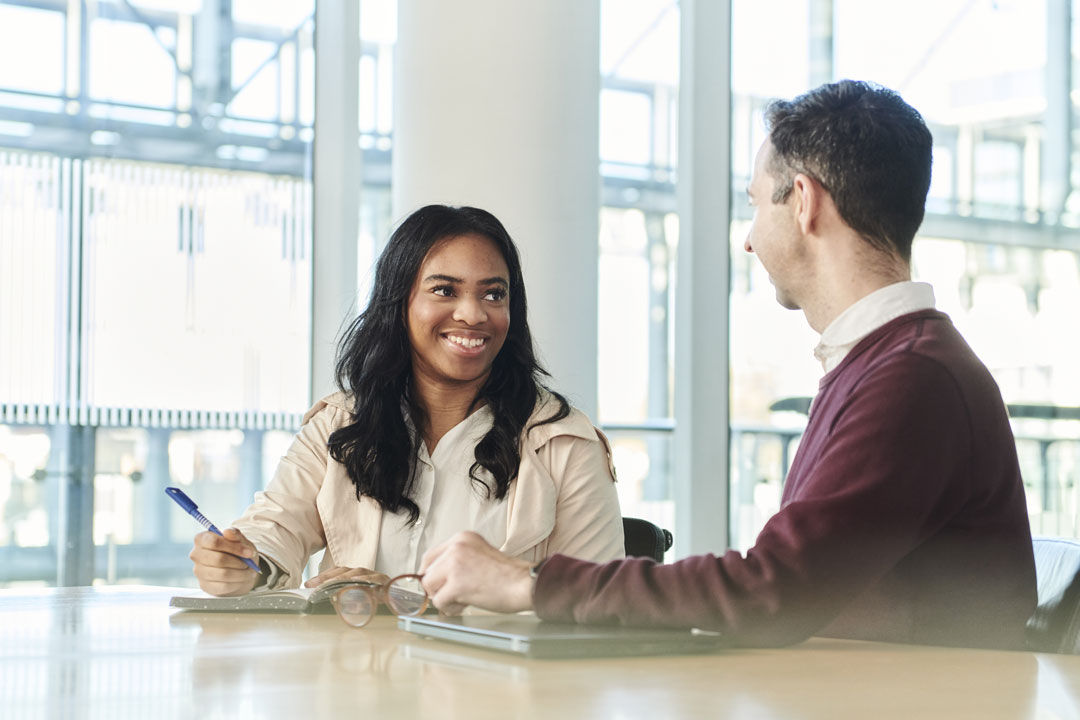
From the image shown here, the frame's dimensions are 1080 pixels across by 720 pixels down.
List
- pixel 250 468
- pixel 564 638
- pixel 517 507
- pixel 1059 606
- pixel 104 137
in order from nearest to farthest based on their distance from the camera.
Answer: pixel 564 638
pixel 1059 606
pixel 517 507
pixel 104 137
pixel 250 468

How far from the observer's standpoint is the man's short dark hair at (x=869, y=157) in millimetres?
1616

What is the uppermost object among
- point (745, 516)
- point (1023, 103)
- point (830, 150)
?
point (1023, 103)

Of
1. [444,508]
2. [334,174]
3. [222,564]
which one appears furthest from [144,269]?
[222,564]

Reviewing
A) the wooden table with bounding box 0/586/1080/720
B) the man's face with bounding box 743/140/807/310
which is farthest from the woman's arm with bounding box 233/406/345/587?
the man's face with bounding box 743/140/807/310

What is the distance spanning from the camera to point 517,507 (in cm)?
228

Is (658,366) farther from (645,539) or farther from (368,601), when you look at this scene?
(368,601)

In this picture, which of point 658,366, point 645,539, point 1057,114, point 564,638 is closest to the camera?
point 564,638

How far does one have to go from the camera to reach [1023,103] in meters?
4.70

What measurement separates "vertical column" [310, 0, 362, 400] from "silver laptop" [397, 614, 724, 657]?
3.19 m

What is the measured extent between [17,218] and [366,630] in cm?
302

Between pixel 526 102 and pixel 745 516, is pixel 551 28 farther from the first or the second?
pixel 745 516

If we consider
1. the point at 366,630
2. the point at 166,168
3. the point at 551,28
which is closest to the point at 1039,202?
the point at 551,28

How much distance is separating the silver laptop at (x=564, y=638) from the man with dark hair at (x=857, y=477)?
2cm

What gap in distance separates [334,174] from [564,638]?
137 inches
